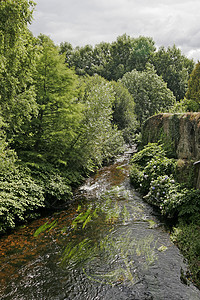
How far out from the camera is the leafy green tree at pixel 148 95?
27.0m

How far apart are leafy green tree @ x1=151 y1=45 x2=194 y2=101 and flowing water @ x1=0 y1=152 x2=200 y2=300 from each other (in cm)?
3491

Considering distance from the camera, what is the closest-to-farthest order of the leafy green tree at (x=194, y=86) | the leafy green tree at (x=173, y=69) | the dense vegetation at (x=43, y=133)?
the dense vegetation at (x=43, y=133) → the leafy green tree at (x=194, y=86) → the leafy green tree at (x=173, y=69)

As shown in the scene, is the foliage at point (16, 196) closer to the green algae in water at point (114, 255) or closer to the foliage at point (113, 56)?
the green algae in water at point (114, 255)

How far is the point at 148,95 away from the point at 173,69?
15.1m

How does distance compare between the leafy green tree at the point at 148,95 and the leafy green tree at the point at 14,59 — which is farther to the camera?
the leafy green tree at the point at 148,95

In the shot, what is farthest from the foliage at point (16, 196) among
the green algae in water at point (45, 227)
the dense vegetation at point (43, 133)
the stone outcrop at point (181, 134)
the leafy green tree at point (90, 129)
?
Result: the stone outcrop at point (181, 134)

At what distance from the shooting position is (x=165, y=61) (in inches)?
1592

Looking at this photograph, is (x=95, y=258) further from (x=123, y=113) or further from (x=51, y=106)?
(x=123, y=113)

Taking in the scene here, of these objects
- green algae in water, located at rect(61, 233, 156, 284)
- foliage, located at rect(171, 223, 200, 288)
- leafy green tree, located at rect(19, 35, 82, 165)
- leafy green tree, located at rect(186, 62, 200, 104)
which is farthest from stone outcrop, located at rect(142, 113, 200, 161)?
leafy green tree, located at rect(186, 62, 200, 104)

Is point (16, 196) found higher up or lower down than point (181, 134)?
lower down

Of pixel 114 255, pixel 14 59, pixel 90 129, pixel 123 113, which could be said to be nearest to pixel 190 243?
pixel 114 255

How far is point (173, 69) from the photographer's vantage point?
1531 inches

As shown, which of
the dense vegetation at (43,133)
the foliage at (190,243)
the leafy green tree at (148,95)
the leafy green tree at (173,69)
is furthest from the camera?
the leafy green tree at (173,69)

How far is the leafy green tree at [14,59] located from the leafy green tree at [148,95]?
21053 mm
